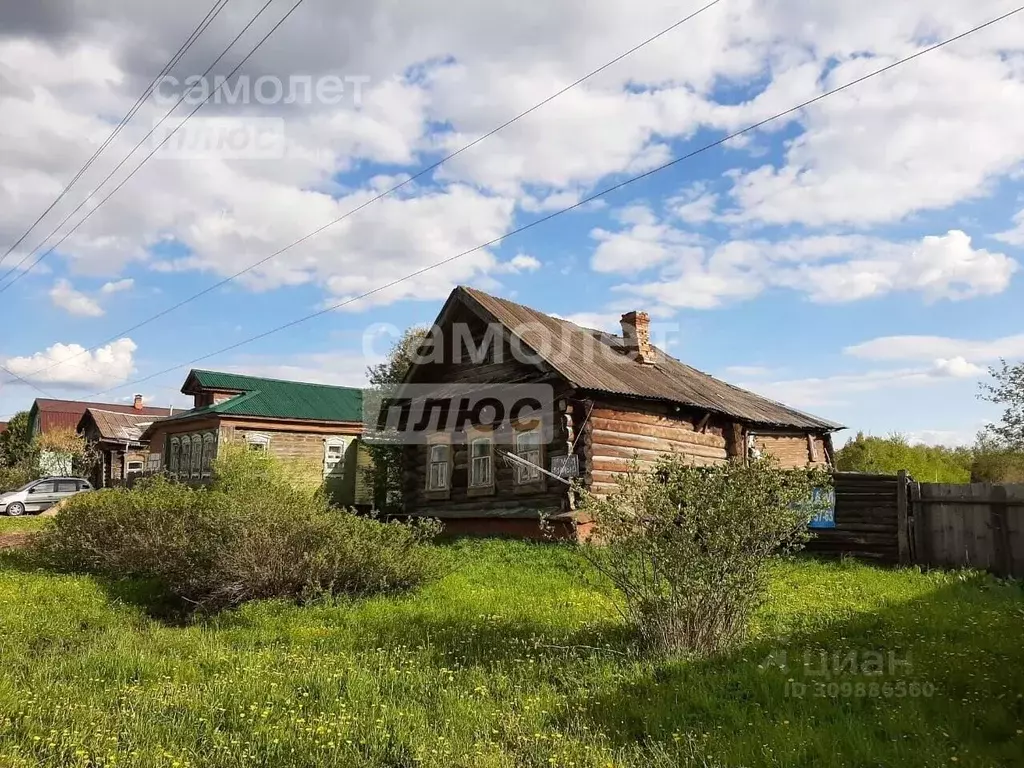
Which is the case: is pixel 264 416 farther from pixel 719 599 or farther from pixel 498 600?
pixel 719 599

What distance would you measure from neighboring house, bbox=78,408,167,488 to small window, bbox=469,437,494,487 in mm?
28467

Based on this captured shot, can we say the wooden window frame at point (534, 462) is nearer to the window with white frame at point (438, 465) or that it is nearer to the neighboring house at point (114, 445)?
the window with white frame at point (438, 465)

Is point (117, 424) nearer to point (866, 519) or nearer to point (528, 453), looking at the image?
point (528, 453)

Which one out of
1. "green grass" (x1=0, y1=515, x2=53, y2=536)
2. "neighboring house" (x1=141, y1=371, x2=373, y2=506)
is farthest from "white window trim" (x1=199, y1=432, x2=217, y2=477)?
"green grass" (x1=0, y1=515, x2=53, y2=536)

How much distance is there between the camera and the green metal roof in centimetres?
3139

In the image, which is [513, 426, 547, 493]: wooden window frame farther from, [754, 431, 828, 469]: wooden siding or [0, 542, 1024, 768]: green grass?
[754, 431, 828, 469]: wooden siding

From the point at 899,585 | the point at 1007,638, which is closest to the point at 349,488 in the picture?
the point at 899,585

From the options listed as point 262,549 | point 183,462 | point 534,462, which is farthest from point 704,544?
point 183,462

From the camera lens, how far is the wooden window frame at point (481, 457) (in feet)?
62.2

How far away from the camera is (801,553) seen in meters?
14.3

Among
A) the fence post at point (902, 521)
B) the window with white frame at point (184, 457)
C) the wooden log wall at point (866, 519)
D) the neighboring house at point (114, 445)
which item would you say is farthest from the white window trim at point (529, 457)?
the neighboring house at point (114, 445)

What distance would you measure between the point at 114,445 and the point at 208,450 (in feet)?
45.8

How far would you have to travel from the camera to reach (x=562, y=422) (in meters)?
17.1

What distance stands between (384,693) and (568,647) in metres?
2.16
